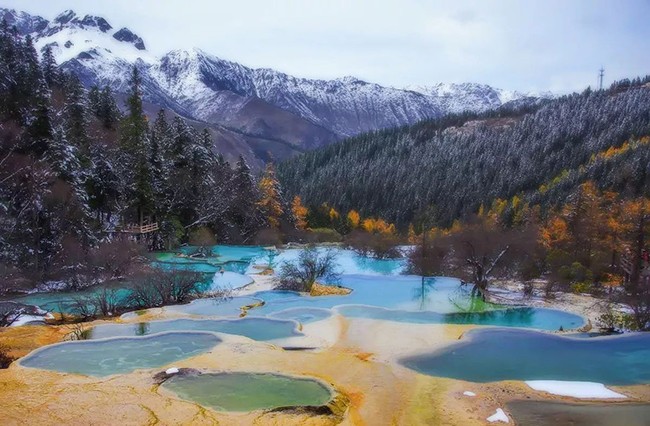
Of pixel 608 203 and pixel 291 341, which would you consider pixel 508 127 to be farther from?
pixel 291 341

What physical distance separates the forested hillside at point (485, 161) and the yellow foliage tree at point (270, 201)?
38199 millimetres

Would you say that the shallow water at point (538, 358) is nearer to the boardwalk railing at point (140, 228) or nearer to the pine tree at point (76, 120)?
the boardwalk railing at point (140, 228)

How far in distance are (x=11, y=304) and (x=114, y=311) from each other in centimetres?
407

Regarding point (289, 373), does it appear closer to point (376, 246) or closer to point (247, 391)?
point (247, 391)

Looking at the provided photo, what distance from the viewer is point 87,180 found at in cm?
3669

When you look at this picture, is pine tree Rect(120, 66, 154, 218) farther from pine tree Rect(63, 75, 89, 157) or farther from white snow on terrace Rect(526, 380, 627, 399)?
white snow on terrace Rect(526, 380, 627, 399)

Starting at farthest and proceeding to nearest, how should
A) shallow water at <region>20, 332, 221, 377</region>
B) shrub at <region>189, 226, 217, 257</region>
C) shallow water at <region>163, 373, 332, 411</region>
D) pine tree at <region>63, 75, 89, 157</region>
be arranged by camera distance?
1. shrub at <region>189, 226, 217, 257</region>
2. pine tree at <region>63, 75, 89, 157</region>
3. shallow water at <region>20, 332, 221, 377</region>
4. shallow water at <region>163, 373, 332, 411</region>

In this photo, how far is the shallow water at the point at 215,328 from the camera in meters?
19.3

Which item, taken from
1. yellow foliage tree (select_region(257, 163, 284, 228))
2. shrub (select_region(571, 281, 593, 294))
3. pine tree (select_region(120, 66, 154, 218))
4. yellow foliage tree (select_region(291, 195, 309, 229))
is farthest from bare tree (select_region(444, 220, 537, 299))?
yellow foliage tree (select_region(291, 195, 309, 229))

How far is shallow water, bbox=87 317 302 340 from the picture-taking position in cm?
1931

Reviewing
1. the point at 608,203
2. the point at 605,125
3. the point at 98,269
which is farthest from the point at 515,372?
the point at 605,125

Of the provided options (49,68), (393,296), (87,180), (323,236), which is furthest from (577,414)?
(323,236)

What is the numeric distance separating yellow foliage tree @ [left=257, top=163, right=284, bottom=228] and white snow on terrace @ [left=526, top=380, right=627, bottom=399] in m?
41.9

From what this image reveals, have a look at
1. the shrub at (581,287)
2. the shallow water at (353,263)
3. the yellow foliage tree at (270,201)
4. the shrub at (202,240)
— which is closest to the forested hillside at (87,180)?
the yellow foliage tree at (270,201)
